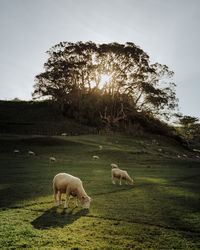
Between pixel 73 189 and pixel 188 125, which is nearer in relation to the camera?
pixel 73 189

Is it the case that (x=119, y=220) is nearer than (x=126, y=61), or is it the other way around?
(x=119, y=220)

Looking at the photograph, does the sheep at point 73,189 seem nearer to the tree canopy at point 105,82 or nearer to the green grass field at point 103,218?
the green grass field at point 103,218

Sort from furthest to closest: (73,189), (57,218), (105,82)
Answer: (105,82)
(73,189)
(57,218)

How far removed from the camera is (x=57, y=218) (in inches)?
267

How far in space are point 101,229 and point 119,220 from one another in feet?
3.22

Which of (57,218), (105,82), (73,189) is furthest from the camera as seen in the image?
(105,82)

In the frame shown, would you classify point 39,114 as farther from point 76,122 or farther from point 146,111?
point 146,111

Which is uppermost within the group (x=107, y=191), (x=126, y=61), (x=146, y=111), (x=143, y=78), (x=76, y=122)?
(x=126, y=61)

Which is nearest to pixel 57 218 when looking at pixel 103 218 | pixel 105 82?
pixel 103 218

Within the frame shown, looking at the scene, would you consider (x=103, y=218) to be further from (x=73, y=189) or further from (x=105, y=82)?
(x=105, y=82)

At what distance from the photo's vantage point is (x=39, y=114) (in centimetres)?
5625

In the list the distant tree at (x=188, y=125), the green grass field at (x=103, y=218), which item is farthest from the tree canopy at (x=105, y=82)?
the green grass field at (x=103, y=218)

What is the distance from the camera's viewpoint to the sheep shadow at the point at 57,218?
20.5ft

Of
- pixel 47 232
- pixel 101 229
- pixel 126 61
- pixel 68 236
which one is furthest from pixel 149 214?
pixel 126 61
